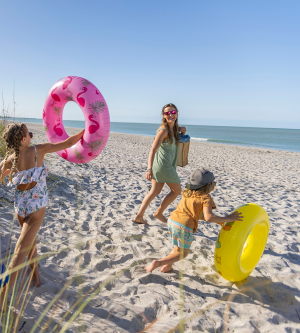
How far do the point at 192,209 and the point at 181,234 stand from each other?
0.25 m

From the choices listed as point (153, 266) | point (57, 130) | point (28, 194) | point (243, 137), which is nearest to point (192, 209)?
point (153, 266)

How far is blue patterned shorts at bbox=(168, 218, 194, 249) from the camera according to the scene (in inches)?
83.9

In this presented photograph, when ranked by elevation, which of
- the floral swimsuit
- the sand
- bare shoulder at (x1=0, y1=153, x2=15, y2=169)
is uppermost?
bare shoulder at (x1=0, y1=153, x2=15, y2=169)

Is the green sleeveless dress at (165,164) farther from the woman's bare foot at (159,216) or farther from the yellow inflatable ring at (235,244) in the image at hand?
the yellow inflatable ring at (235,244)

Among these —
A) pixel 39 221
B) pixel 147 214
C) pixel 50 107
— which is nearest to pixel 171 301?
pixel 39 221

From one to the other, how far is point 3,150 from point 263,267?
15.1ft

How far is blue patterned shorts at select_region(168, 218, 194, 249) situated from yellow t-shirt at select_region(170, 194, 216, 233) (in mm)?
36

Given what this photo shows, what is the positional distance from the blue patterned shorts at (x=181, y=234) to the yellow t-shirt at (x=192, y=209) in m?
0.04

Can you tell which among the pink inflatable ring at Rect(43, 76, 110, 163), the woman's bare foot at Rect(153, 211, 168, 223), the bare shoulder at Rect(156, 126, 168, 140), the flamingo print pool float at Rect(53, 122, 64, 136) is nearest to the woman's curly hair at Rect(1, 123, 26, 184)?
the pink inflatable ring at Rect(43, 76, 110, 163)

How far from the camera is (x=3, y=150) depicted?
4457 millimetres

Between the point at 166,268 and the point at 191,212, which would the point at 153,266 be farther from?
the point at 191,212

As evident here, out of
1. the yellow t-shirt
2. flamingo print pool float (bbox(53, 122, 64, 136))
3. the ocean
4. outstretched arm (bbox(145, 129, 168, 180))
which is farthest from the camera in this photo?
the ocean

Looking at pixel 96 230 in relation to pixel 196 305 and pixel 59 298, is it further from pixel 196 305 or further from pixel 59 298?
pixel 196 305

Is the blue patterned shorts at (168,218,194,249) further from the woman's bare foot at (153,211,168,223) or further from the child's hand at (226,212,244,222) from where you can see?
the woman's bare foot at (153,211,168,223)
